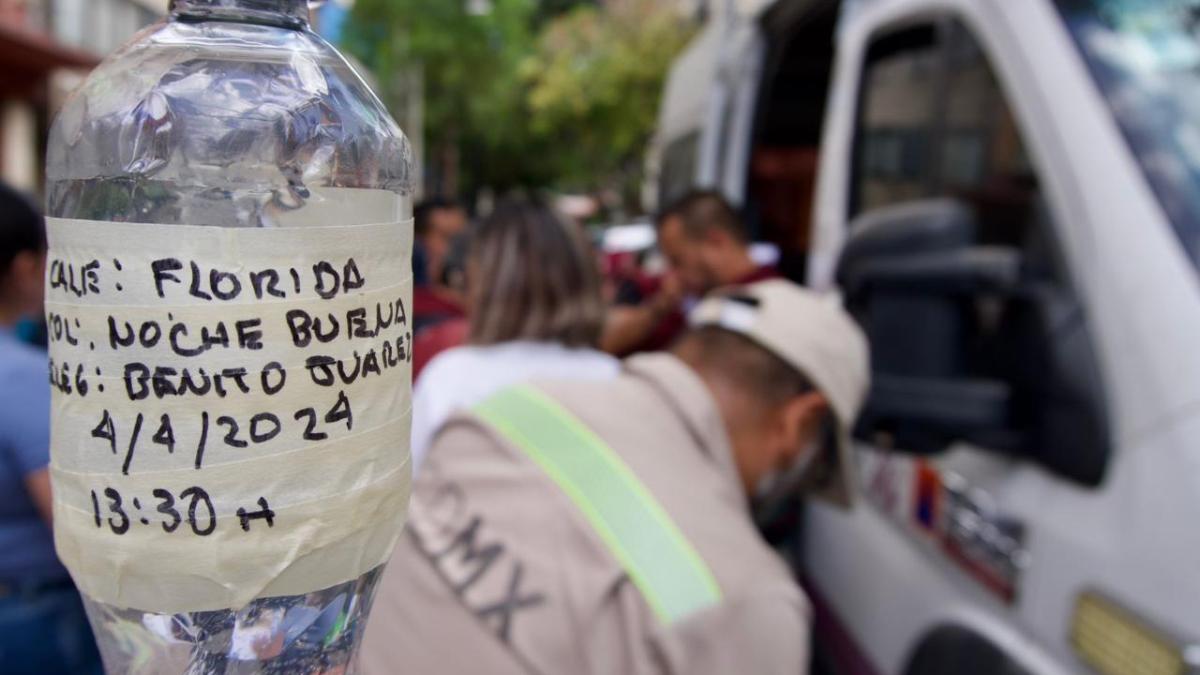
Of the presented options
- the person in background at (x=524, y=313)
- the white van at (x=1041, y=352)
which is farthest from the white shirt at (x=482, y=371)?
the white van at (x=1041, y=352)

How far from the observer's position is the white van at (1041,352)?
1.69m

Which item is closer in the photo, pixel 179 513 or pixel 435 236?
pixel 179 513

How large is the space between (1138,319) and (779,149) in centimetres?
319

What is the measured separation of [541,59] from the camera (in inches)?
923

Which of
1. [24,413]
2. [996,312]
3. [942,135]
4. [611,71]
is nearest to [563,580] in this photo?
[996,312]

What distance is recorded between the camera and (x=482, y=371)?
281 cm

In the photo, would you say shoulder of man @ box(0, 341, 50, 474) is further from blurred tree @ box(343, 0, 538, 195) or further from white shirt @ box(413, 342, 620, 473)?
blurred tree @ box(343, 0, 538, 195)

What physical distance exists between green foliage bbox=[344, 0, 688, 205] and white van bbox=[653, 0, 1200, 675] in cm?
1533

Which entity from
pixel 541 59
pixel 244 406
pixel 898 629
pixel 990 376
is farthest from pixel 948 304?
pixel 541 59

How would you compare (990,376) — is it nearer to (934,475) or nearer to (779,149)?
(934,475)

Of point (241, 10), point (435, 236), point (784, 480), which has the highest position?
point (241, 10)

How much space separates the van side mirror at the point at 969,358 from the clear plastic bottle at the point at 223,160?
135 cm

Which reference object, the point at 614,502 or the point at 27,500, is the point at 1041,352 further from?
the point at 27,500

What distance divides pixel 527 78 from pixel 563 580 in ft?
78.0
